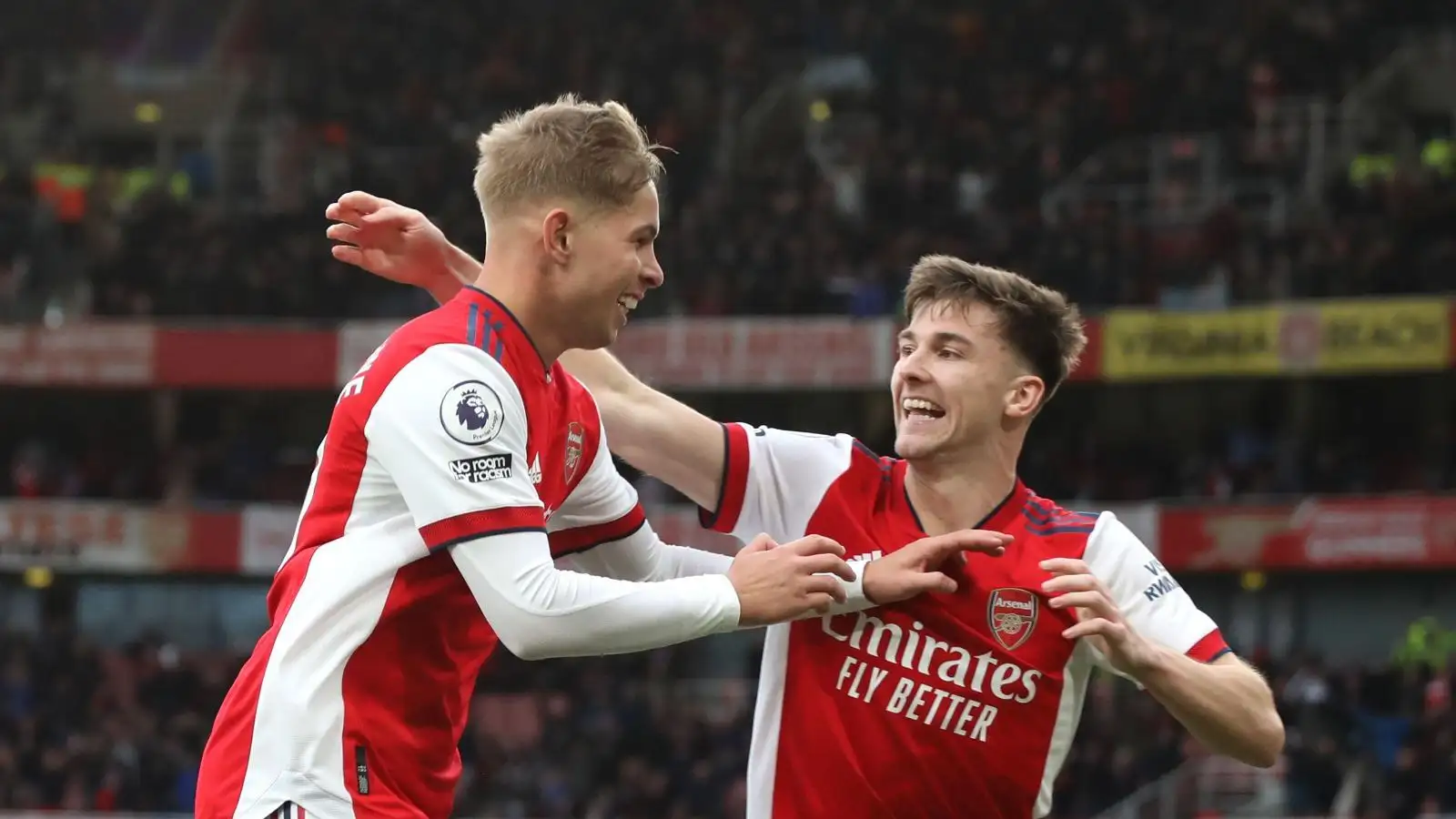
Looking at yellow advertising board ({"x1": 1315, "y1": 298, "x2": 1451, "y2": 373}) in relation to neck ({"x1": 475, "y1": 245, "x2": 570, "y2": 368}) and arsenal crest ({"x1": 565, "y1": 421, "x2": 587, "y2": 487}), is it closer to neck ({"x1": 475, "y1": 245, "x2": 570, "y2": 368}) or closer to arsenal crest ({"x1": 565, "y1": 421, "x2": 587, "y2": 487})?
arsenal crest ({"x1": 565, "y1": 421, "x2": 587, "y2": 487})

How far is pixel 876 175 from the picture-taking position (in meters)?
23.4

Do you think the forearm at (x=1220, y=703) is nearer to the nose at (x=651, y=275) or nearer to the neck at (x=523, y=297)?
the nose at (x=651, y=275)

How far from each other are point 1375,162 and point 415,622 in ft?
66.8

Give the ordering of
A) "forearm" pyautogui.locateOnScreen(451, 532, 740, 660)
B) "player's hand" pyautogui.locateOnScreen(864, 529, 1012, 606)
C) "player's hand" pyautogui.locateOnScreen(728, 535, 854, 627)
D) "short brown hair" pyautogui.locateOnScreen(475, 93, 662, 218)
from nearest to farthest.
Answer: "forearm" pyautogui.locateOnScreen(451, 532, 740, 660), "player's hand" pyautogui.locateOnScreen(728, 535, 854, 627), "short brown hair" pyautogui.locateOnScreen(475, 93, 662, 218), "player's hand" pyautogui.locateOnScreen(864, 529, 1012, 606)

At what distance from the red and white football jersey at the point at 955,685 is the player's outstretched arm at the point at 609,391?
0.39 metres

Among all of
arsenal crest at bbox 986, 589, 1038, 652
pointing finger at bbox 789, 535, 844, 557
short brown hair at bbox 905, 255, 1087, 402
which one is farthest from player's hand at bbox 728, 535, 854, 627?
short brown hair at bbox 905, 255, 1087, 402

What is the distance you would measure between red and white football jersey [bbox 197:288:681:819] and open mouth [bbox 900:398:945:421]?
3.23ft

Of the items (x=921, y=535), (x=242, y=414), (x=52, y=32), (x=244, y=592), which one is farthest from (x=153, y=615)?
(x=921, y=535)

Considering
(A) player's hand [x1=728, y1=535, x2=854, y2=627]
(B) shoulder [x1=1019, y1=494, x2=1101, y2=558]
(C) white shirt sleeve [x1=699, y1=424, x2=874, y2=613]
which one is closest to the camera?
(A) player's hand [x1=728, y1=535, x2=854, y2=627]

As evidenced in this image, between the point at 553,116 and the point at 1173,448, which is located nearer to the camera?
the point at 553,116

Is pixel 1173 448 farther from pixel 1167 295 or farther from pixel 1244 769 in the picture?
pixel 1244 769

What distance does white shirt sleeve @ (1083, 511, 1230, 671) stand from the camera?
4379 mm

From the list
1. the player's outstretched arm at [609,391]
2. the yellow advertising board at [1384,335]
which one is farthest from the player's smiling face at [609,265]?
the yellow advertising board at [1384,335]

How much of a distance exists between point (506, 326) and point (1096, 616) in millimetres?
1424
